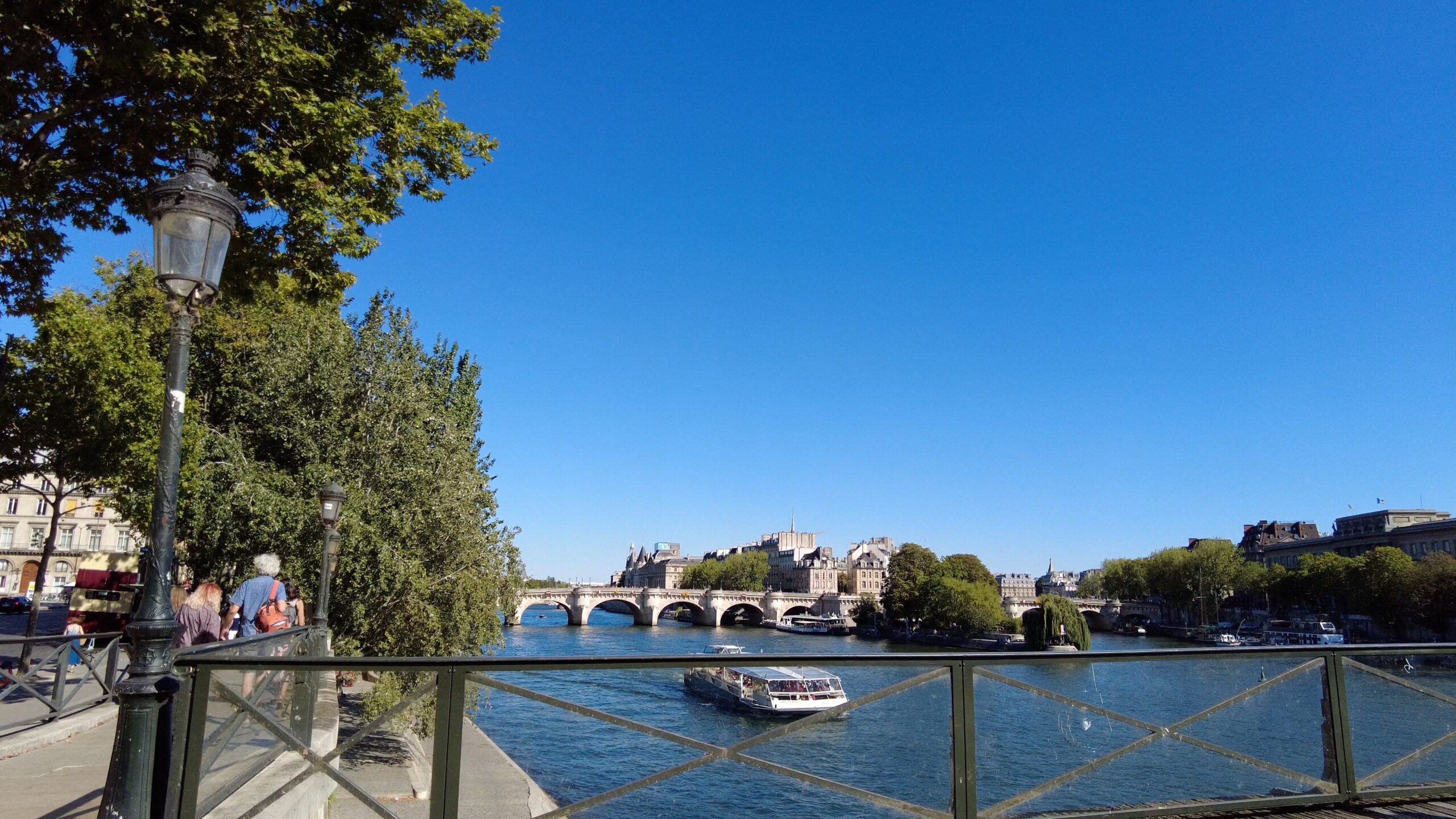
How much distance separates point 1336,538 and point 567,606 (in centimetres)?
10370

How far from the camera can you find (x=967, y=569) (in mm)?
103438

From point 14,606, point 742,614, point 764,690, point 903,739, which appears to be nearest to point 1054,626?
point 742,614

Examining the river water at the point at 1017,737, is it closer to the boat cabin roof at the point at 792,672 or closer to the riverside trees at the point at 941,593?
the boat cabin roof at the point at 792,672

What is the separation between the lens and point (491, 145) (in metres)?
10.6

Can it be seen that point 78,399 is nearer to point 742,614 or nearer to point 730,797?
point 730,797

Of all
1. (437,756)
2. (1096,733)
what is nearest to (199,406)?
(437,756)

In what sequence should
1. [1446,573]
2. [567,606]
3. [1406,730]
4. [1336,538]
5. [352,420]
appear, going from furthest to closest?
[1336,538], [567,606], [1446,573], [352,420], [1406,730]

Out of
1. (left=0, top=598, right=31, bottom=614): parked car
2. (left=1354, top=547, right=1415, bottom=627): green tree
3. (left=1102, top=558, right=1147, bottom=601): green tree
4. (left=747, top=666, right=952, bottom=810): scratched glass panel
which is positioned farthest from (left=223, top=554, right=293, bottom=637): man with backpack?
(left=1102, top=558, right=1147, bottom=601): green tree

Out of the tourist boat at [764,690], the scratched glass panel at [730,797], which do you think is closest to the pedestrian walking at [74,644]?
the tourist boat at [764,690]

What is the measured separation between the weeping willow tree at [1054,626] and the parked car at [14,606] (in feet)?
235

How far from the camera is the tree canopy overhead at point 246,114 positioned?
7852 millimetres

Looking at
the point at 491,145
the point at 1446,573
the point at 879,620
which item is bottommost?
the point at 879,620

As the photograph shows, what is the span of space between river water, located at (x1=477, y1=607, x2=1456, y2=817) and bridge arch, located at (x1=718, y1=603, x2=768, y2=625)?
115 metres

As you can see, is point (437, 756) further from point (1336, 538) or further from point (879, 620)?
point (1336, 538)
